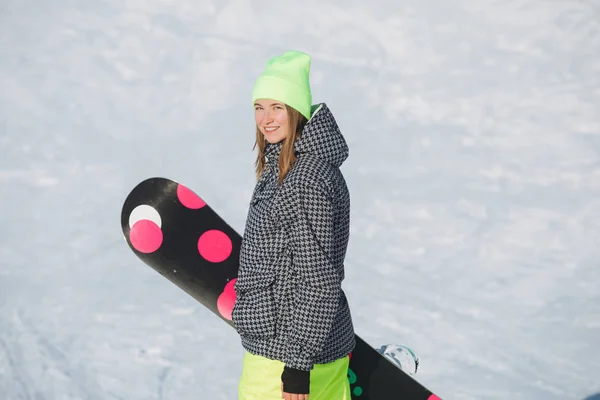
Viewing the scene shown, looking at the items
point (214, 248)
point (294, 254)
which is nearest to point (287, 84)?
point (294, 254)

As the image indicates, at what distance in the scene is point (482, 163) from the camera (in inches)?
185

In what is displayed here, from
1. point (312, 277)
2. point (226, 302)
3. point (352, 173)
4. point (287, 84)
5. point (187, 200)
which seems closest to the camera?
point (312, 277)

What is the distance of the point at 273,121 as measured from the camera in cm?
163

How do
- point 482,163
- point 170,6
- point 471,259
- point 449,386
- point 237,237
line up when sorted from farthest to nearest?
1. point 170,6
2. point 482,163
3. point 471,259
4. point 449,386
5. point 237,237

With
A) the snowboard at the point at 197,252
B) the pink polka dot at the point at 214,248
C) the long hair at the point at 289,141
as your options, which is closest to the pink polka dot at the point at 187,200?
the snowboard at the point at 197,252

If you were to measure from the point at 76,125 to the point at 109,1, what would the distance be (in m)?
1.30

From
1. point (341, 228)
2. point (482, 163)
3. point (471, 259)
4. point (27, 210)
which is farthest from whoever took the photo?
point (482, 163)

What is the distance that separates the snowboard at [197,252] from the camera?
2.16 m

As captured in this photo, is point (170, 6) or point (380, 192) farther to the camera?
point (170, 6)

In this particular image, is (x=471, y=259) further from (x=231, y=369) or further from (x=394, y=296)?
(x=231, y=369)

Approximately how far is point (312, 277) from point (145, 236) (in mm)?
889

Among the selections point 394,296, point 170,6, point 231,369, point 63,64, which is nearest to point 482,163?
point 394,296

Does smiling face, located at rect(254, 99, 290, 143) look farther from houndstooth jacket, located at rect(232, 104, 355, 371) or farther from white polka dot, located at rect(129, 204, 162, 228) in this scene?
white polka dot, located at rect(129, 204, 162, 228)

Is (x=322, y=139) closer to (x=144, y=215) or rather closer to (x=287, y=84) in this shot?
(x=287, y=84)
